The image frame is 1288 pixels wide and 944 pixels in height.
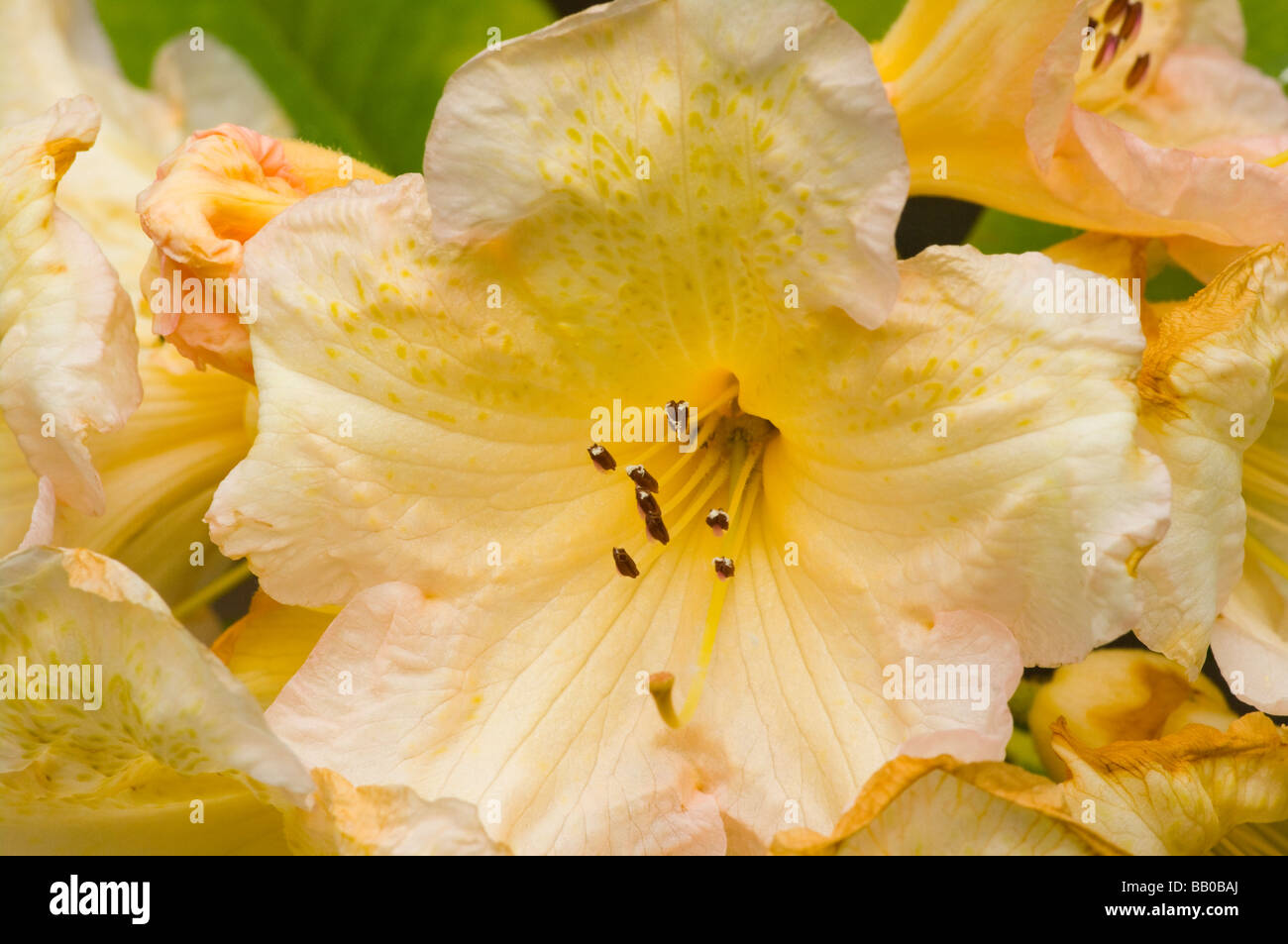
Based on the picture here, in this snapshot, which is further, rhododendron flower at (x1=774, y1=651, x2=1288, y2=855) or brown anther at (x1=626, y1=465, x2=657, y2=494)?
brown anther at (x1=626, y1=465, x2=657, y2=494)

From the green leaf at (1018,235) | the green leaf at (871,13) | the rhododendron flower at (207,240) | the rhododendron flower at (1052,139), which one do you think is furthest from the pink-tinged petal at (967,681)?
the green leaf at (871,13)

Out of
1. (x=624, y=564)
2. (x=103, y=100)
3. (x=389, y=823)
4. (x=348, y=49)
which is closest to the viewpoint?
(x=389, y=823)

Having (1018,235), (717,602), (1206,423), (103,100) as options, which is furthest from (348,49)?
(1206,423)

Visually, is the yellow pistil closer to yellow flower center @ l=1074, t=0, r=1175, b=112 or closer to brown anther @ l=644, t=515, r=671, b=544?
yellow flower center @ l=1074, t=0, r=1175, b=112

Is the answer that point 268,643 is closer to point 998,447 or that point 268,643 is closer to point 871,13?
point 998,447

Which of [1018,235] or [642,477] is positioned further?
[1018,235]

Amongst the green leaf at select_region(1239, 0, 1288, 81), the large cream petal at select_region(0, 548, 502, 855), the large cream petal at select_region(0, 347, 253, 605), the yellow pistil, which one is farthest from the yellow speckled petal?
the green leaf at select_region(1239, 0, 1288, 81)
